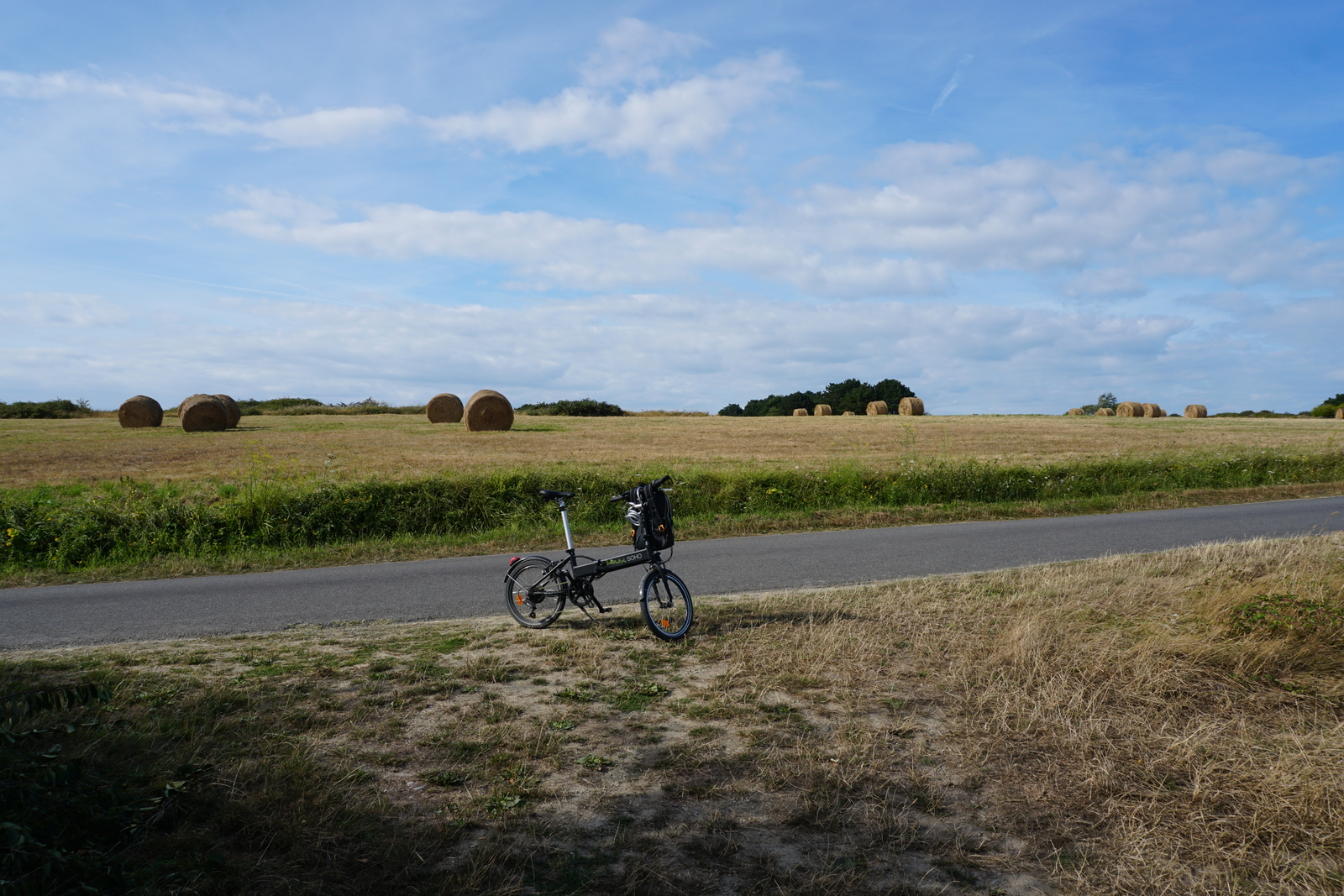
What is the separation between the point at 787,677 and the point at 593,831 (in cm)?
239

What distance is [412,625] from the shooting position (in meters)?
7.90

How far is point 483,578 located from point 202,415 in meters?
34.5

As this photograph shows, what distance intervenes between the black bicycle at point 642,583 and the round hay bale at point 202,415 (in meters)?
36.0

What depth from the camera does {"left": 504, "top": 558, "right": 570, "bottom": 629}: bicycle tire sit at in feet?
25.3

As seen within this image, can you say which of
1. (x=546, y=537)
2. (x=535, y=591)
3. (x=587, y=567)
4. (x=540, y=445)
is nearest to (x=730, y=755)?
(x=587, y=567)

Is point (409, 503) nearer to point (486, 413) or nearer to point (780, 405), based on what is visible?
point (486, 413)

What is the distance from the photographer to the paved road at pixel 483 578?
8492 millimetres

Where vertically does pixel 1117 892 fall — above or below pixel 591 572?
below

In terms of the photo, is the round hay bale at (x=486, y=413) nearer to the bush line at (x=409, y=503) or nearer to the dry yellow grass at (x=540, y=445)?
the dry yellow grass at (x=540, y=445)

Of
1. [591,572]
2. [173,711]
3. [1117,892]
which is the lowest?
[1117,892]

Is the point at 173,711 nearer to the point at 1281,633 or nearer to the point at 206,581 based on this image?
the point at 206,581

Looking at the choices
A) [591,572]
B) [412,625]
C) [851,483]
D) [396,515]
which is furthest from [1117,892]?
[851,483]

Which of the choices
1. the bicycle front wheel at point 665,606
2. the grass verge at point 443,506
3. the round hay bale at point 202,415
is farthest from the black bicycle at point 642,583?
the round hay bale at point 202,415

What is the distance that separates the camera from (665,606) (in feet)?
23.8
